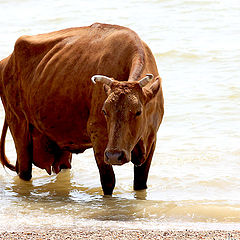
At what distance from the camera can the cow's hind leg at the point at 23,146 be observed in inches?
388

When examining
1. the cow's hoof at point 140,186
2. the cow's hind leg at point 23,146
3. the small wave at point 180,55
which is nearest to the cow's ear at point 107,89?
the cow's hoof at point 140,186

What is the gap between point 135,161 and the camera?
Answer: 8.15 m

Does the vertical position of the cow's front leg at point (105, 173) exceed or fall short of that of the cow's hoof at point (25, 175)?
it exceeds it

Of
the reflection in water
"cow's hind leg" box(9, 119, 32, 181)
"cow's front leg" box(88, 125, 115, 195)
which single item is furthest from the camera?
"cow's hind leg" box(9, 119, 32, 181)

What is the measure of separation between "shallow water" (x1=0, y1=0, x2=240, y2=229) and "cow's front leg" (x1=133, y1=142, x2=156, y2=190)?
0.10 metres

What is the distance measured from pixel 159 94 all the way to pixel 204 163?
2667 millimetres

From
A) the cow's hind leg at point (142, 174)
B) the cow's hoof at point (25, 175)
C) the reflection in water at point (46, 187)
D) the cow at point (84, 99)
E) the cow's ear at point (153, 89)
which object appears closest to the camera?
the cow at point (84, 99)

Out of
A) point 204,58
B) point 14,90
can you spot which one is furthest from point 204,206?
point 204,58

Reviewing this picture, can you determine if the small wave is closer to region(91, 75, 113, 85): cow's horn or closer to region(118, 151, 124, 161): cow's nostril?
region(91, 75, 113, 85): cow's horn

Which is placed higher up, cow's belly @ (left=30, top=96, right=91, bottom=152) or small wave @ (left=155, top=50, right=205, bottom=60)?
cow's belly @ (left=30, top=96, right=91, bottom=152)

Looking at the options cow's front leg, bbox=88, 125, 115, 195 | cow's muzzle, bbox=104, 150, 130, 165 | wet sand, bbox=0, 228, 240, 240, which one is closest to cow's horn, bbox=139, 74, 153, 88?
cow's muzzle, bbox=104, 150, 130, 165

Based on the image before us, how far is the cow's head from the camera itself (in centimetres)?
722

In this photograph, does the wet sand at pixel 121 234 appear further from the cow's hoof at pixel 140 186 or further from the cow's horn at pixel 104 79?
the cow's hoof at pixel 140 186

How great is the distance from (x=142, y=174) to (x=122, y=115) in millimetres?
1691
